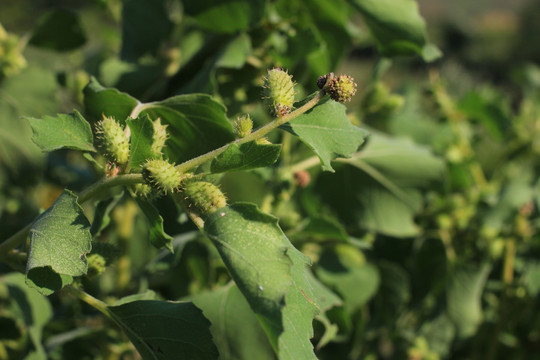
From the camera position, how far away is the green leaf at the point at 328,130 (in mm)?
944

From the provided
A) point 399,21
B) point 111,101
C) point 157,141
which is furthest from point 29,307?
point 399,21

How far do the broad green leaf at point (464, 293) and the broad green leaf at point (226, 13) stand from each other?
44.1 inches

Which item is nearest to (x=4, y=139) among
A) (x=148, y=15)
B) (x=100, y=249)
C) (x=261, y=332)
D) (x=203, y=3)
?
(x=148, y=15)

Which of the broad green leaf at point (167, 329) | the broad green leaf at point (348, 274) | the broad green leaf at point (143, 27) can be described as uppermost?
the broad green leaf at point (143, 27)

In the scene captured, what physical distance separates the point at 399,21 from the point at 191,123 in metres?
0.67

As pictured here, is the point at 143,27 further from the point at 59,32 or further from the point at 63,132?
the point at 63,132

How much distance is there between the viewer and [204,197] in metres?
0.91

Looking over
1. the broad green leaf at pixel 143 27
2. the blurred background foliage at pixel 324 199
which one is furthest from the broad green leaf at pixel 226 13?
the broad green leaf at pixel 143 27

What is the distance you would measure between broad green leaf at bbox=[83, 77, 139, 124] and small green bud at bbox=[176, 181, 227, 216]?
329 mm

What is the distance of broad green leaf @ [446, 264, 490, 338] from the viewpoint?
2008mm

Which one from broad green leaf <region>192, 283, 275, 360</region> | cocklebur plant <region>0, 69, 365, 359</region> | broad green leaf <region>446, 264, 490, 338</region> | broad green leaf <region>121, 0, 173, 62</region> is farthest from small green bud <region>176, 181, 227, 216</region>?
broad green leaf <region>446, 264, 490, 338</region>

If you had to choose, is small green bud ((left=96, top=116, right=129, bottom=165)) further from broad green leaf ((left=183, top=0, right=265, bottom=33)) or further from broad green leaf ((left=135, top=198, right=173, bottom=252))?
broad green leaf ((left=183, top=0, right=265, bottom=33))

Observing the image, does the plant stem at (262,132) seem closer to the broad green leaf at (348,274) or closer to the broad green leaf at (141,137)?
the broad green leaf at (141,137)

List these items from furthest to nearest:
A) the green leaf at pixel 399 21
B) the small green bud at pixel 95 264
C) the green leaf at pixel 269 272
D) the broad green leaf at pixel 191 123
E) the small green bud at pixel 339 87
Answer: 1. the green leaf at pixel 399 21
2. the broad green leaf at pixel 191 123
3. the small green bud at pixel 95 264
4. the small green bud at pixel 339 87
5. the green leaf at pixel 269 272
